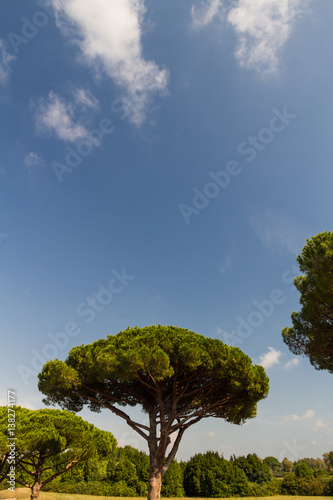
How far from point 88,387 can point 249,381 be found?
26.7 ft

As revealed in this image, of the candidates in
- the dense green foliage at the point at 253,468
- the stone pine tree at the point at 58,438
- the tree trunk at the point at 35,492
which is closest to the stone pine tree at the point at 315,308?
the stone pine tree at the point at 58,438

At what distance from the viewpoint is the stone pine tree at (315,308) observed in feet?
35.1

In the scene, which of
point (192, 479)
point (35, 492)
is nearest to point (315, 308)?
point (35, 492)

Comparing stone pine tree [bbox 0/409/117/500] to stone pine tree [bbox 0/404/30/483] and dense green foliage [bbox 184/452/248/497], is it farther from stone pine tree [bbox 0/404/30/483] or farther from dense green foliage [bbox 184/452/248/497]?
dense green foliage [bbox 184/452/248/497]

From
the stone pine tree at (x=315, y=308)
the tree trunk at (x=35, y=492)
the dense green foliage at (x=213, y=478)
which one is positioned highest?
the stone pine tree at (x=315, y=308)

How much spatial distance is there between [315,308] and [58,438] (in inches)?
549

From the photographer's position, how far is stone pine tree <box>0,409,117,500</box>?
1318 cm

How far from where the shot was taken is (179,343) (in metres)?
13.0

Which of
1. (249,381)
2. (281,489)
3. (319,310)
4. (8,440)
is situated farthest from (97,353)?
(281,489)

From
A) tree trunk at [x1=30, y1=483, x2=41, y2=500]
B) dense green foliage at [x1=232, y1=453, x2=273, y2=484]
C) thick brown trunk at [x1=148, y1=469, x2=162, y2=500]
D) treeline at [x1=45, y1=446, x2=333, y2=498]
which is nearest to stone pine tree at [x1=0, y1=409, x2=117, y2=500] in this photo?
tree trunk at [x1=30, y1=483, x2=41, y2=500]

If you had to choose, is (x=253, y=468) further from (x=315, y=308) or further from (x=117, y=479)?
(x=315, y=308)

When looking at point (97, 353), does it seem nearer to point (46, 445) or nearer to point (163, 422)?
point (163, 422)

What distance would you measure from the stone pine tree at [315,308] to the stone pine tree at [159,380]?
282 cm

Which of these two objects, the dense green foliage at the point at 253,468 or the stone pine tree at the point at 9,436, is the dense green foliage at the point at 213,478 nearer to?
the dense green foliage at the point at 253,468
